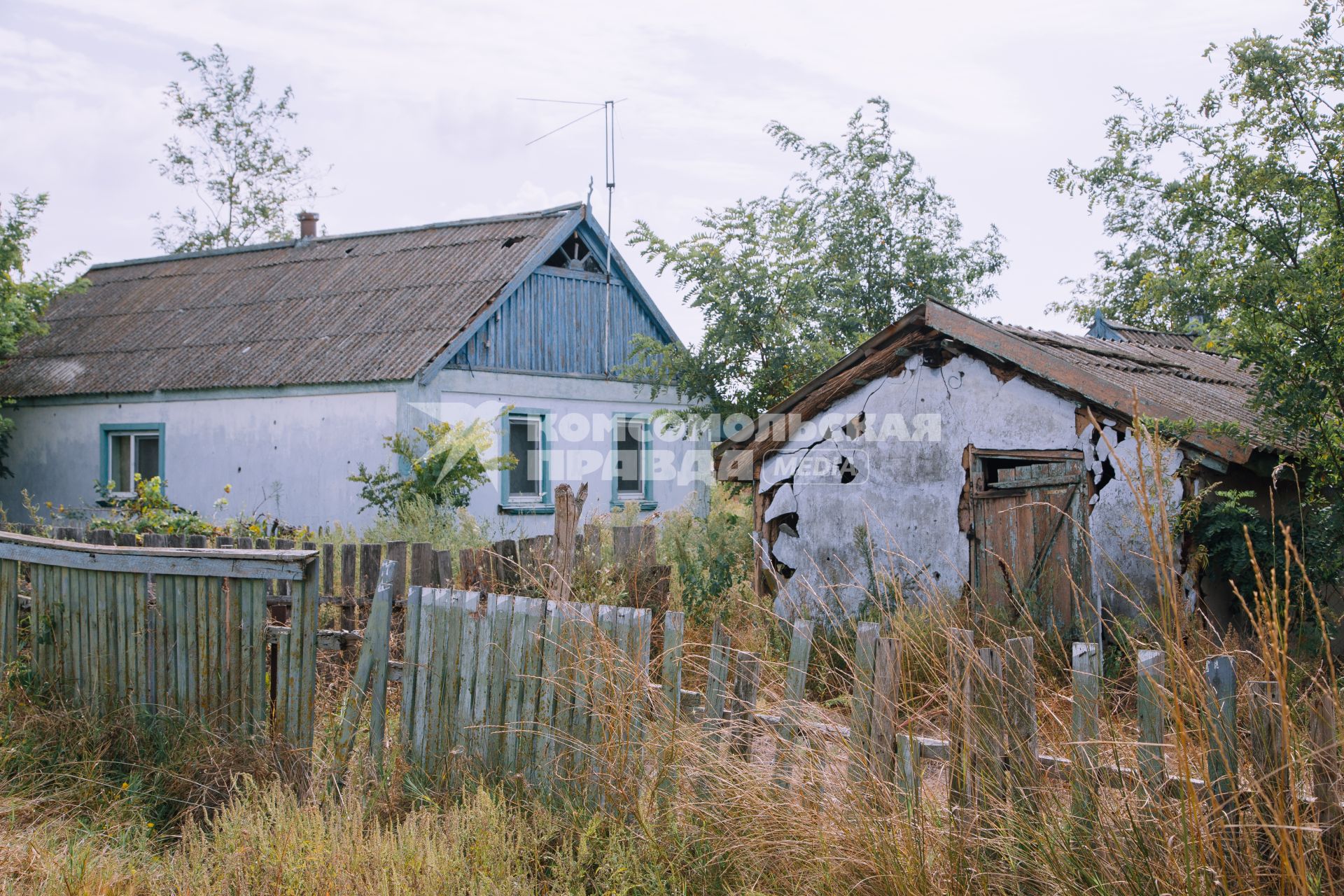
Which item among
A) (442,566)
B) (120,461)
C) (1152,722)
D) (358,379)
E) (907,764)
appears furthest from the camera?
(120,461)

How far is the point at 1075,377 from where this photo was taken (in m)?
8.30

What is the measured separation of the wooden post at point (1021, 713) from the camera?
3.39 m

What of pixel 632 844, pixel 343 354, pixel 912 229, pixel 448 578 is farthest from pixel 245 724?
pixel 912 229

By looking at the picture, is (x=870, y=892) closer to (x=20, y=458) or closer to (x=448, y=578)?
(x=448, y=578)

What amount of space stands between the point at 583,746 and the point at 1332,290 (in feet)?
19.4

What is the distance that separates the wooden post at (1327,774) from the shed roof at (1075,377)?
14.7 feet

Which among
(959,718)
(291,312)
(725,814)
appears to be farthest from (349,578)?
(291,312)

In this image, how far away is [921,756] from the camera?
12.3 ft

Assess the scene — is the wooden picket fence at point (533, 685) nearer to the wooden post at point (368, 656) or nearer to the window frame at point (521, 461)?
the wooden post at point (368, 656)

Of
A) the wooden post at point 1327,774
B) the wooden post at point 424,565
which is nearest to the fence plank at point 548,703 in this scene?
Result: the wooden post at point 424,565

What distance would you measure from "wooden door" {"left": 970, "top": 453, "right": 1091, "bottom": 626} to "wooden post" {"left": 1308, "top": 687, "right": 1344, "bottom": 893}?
5.17 m

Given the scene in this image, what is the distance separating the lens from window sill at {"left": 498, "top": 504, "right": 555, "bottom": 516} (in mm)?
16453

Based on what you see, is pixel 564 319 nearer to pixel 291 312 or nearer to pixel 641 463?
pixel 641 463

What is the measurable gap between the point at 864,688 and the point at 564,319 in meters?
14.5
